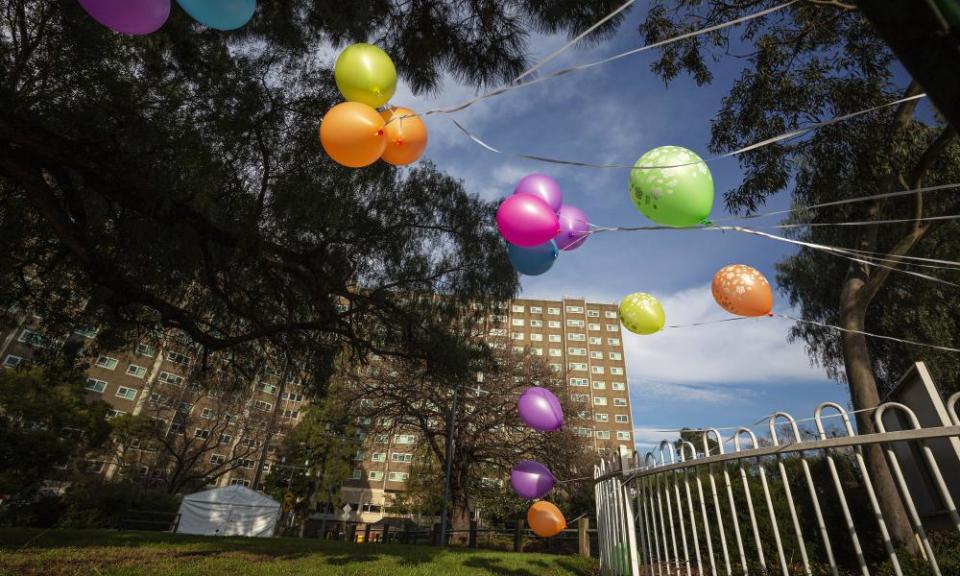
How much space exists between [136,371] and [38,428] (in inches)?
942

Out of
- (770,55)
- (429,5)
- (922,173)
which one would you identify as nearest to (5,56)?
(429,5)

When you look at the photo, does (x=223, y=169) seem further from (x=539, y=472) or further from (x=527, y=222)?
(x=539, y=472)

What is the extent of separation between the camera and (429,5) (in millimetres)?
5164

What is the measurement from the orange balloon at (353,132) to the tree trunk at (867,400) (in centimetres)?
663

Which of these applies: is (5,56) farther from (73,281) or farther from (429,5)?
(429,5)

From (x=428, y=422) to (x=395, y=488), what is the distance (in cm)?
2864

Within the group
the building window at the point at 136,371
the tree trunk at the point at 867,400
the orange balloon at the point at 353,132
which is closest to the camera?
the orange balloon at the point at 353,132

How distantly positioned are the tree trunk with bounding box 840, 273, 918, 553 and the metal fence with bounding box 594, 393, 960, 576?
0.25 metres

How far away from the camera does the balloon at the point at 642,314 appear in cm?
624

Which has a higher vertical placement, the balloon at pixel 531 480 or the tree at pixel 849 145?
the tree at pixel 849 145

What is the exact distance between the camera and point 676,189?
146 inches

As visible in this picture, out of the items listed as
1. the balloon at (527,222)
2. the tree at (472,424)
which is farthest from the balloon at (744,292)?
the tree at (472,424)

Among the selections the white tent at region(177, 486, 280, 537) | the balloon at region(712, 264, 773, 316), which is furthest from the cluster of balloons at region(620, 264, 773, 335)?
the white tent at region(177, 486, 280, 537)

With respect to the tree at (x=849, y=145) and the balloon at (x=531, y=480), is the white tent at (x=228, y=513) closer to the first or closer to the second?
the balloon at (x=531, y=480)
